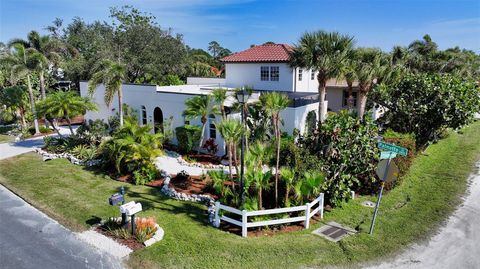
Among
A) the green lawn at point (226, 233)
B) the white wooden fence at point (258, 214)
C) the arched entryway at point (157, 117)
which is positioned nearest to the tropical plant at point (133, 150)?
the green lawn at point (226, 233)

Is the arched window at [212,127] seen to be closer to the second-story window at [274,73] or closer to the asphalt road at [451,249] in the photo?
the second-story window at [274,73]

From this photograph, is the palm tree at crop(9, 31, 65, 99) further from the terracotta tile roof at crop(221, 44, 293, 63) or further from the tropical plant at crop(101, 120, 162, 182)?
the tropical plant at crop(101, 120, 162, 182)

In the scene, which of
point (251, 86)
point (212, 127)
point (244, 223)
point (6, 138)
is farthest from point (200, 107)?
point (6, 138)

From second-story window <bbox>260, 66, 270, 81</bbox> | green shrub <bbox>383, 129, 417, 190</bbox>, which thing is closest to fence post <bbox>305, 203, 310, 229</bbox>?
green shrub <bbox>383, 129, 417, 190</bbox>

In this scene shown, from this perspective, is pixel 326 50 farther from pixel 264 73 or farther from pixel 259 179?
pixel 264 73

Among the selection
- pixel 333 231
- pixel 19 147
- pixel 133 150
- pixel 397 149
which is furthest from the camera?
pixel 19 147

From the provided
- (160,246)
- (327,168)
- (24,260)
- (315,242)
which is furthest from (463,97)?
(24,260)
